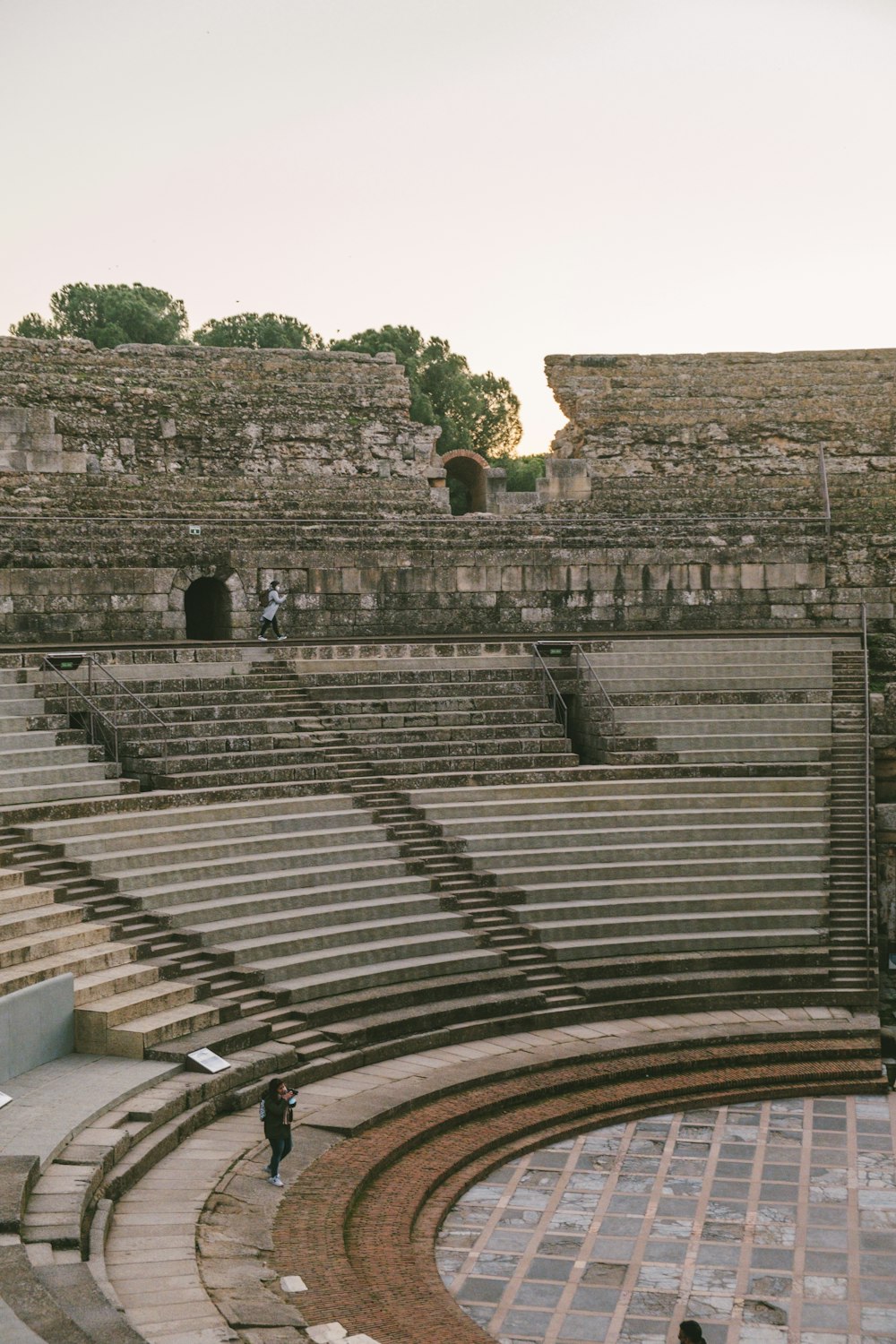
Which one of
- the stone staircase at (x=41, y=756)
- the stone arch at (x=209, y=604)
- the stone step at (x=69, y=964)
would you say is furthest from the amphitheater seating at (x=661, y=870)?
the stone arch at (x=209, y=604)

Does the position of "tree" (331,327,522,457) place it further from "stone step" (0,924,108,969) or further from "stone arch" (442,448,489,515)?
"stone step" (0,924,108,969)

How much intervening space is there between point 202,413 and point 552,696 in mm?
8221

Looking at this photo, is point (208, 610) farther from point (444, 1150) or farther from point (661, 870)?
point (444, 1150)

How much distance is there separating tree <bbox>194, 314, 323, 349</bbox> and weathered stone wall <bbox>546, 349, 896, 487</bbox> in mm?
34750

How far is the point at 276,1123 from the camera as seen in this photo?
10359mm

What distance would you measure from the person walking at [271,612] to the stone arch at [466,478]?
10770 millimetres

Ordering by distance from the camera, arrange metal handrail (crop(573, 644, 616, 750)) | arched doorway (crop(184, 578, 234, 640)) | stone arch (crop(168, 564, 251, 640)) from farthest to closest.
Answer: arched doorway (crop(184, 578, 234, 640)), stone arch (crop(168, 564, 251, 640)), metal handrail (crop(573, 644, 616, 750))

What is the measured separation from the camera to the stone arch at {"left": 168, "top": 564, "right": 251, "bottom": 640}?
2066 cm

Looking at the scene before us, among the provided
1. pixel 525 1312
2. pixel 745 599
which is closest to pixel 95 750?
pixel 525 1312

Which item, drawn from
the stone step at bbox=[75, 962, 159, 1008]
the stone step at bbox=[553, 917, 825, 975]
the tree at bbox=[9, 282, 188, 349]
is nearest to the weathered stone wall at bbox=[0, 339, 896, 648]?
the stone step at bbox=[553, 917, 825, 975]

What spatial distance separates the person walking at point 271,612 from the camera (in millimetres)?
20094

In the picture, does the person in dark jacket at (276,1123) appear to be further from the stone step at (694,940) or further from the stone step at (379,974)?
the stone step at (694,940)

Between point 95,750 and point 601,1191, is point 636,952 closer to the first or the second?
point 601,1191

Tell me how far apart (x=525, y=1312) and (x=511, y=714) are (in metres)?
10.2
